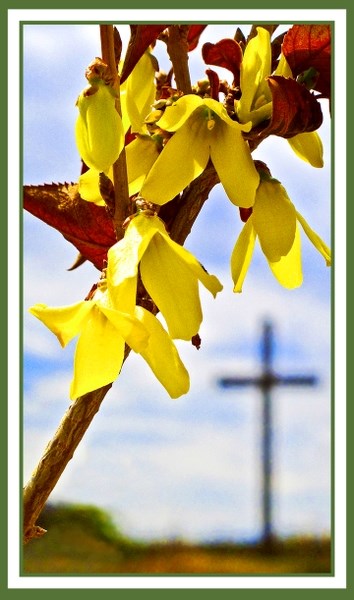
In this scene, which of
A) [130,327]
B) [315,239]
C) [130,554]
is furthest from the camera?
[130,554]

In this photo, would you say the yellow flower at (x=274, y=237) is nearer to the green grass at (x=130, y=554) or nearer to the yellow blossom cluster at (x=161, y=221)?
the yellow blossom cluster at (x=161, y=221)

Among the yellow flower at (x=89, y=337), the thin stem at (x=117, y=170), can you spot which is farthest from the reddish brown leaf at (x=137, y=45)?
the yellow flower at (x=89, y=337)

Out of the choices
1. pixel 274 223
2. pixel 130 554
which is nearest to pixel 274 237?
pixel 274 223

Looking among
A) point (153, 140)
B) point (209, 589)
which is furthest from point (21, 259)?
point (209, 589)

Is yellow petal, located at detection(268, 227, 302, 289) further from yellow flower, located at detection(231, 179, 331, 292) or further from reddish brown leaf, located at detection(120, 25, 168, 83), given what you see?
reddish brown leaf, located at detection(120, 25, 168, 83)

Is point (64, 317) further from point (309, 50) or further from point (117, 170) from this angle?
point (309, 50)

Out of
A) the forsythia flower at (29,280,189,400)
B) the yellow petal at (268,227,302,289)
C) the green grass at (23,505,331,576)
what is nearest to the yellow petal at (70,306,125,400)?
the forsythia flower at (29,280,189,400)
